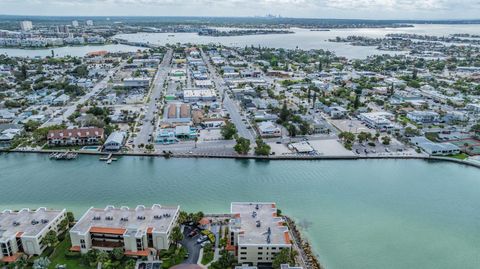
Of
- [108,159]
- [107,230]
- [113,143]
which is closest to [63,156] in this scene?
[108,159]

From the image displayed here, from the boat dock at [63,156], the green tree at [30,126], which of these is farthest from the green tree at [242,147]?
the green tree at [30,126]

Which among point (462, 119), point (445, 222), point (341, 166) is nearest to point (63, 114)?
point (341, 166)

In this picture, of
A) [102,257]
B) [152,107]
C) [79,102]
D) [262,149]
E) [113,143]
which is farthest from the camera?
[79,102]

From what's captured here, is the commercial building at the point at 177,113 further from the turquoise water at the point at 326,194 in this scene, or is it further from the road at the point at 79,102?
the road at the point at 79,102

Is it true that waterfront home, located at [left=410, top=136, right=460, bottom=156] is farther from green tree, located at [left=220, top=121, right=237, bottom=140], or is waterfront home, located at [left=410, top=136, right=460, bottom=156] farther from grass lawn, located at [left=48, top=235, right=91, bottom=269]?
grass lawn, located at [left=48, top=235, right=91, bottom=269]

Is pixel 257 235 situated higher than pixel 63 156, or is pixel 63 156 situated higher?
pixel 257 235

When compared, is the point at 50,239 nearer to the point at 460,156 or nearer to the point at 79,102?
the point at 460,156

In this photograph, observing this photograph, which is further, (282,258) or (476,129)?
(476,129)
